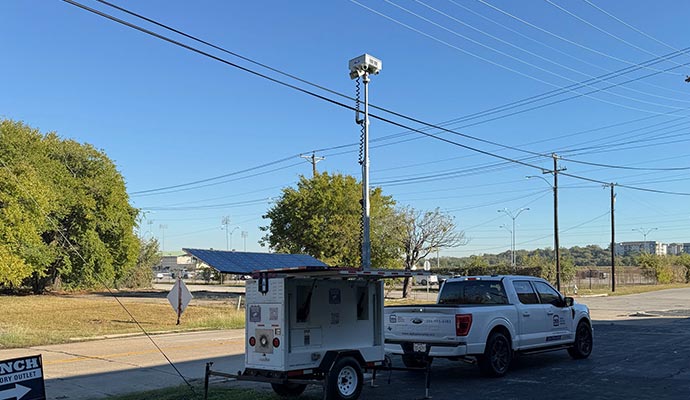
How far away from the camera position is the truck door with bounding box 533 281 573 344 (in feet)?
42.0

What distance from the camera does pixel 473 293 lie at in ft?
41.0

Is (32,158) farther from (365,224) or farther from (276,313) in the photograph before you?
(276,313)

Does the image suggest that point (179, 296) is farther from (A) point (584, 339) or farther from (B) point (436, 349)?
(A) point (584, 339)

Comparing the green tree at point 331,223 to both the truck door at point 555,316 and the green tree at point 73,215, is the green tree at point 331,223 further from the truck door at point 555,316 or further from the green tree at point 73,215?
the truck door at point 555,316

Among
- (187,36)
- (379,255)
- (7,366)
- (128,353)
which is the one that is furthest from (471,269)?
(7,366)

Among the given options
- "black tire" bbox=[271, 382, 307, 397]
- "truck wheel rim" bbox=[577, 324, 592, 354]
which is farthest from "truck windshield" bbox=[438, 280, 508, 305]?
"black tire" bbox=[271, 382, 307, 397]

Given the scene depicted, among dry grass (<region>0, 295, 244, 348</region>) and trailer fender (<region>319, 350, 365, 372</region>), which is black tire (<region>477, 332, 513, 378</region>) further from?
dry grass (<region>0, 295, 244, 348</region>)

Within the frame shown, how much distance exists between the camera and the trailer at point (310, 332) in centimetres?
878

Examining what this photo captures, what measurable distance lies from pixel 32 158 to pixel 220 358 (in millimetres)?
35876

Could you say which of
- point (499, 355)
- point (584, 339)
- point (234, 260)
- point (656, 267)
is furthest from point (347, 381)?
point (656, 267)

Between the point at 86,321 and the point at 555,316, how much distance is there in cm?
2044

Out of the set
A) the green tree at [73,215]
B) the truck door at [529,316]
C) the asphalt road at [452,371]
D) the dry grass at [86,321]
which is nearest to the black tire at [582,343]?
the asphalt road at [452,371]

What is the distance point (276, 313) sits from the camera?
888cm

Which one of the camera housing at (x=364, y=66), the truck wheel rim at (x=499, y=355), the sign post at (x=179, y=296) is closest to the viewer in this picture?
the truck wheel rim at (x=499, y=355)
